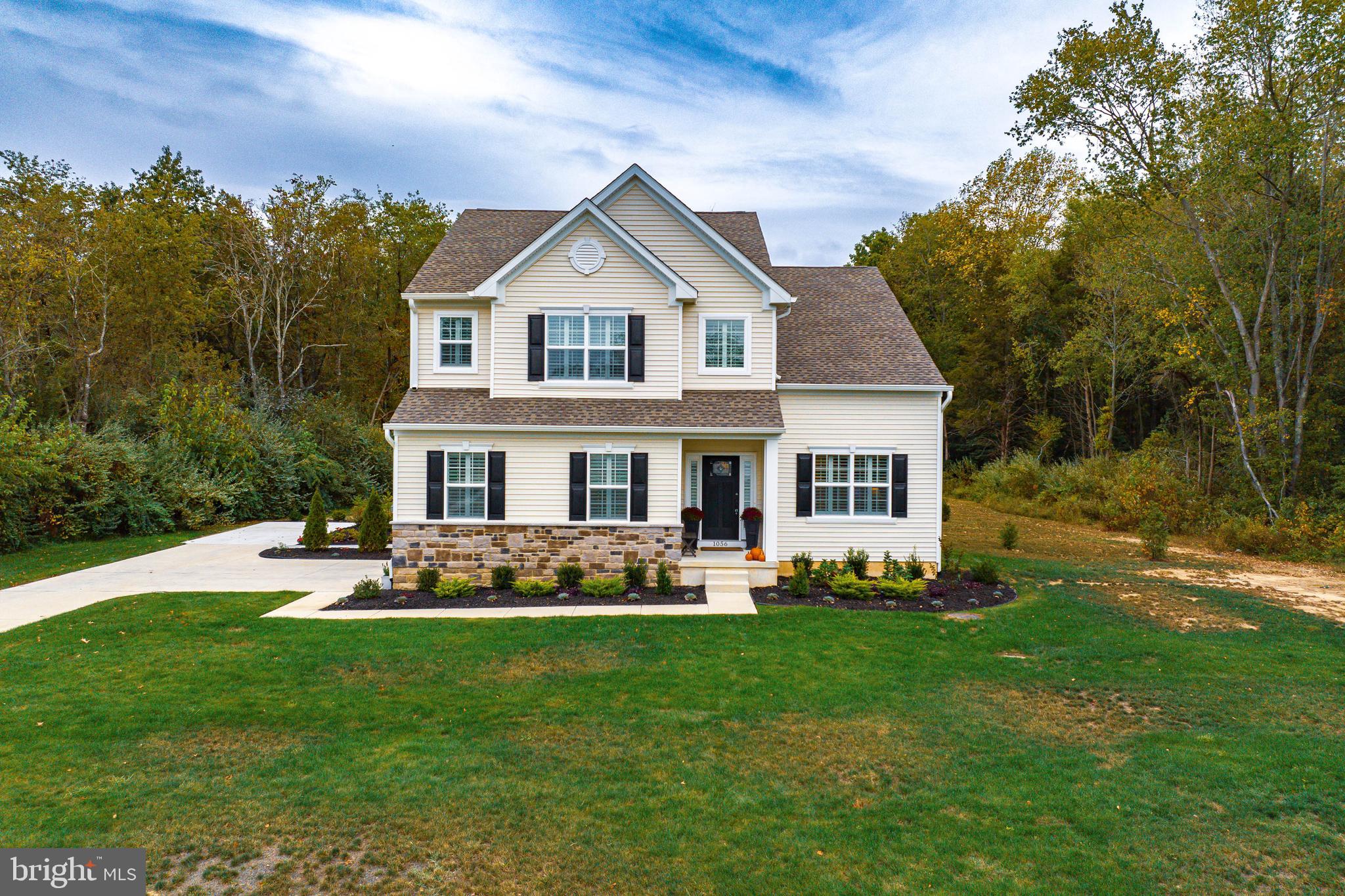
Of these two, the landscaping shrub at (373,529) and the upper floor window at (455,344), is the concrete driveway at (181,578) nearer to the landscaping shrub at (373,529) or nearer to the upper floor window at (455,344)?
the landscaping shrub at (373,529)

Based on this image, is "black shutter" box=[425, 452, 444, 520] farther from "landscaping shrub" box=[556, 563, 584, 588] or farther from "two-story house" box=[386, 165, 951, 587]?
"landscaping shrub" box=[556, 563, 584, 588]

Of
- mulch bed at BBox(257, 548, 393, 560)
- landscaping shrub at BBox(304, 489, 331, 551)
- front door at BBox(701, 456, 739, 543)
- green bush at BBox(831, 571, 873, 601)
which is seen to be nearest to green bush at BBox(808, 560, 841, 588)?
green bush at BBox(831, 571, 873, 601)

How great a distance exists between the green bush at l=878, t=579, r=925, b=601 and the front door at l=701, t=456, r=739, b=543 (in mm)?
3837

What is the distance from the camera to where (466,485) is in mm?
14578

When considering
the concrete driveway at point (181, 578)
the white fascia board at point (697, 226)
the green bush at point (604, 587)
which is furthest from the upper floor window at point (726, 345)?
the concrete driveway at point (181, 578)

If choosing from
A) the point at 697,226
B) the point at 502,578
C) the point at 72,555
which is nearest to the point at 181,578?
the point at 72,555

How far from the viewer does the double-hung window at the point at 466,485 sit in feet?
47.9

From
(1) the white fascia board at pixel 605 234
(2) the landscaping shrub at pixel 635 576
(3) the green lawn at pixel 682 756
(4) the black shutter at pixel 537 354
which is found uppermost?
(1) the white fascia board at pixel 605 234

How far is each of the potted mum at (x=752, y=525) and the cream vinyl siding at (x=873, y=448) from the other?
569 mm

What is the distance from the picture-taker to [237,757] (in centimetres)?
679

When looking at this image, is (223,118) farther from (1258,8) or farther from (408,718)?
(1258,8)

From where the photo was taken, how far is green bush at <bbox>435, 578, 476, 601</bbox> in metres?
13.5

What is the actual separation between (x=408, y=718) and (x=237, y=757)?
5.48 ft

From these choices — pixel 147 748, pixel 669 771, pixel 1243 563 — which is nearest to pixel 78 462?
pixel 147 748
